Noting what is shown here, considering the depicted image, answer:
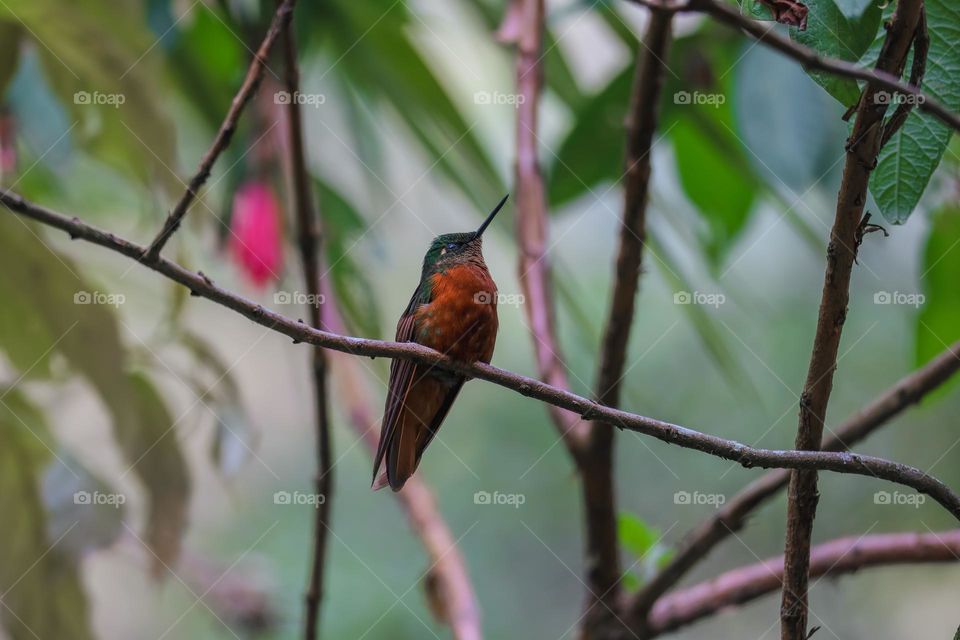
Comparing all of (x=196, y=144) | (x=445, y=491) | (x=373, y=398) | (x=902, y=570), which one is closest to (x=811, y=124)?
(x=373, y=398)

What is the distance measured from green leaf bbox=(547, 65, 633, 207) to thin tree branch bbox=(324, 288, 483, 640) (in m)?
0.82

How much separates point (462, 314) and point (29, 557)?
1.55 metres

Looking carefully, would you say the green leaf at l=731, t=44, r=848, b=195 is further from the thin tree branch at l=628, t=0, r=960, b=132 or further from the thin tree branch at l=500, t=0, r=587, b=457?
the thin tree branch at l=628, t=0, r=960, b=132

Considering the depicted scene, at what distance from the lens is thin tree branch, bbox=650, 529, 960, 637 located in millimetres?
1995

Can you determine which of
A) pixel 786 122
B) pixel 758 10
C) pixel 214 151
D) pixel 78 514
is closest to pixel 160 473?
pixel 78 514

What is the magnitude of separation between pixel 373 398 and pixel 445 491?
70.5 inches

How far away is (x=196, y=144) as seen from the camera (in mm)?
3623

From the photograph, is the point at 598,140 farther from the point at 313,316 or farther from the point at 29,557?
the point at 29,557

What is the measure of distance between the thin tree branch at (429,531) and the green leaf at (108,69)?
0.67 metres

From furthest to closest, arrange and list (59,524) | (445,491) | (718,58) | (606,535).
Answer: (445,491)
(718,58)
(59,524)
(606,535)

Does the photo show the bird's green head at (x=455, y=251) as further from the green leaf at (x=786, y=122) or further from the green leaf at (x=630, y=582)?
the green leaf at (x=630, y=582)

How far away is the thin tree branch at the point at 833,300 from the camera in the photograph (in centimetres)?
113

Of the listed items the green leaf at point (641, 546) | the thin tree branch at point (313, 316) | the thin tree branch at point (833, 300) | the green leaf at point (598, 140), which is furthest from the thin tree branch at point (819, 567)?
the green leaf at point (598, 140)

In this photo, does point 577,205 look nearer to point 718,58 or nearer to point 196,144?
point 718,58
